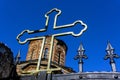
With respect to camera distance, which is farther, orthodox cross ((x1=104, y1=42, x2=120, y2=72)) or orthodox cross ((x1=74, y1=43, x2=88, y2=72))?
orthodox cross ((x1=104, y1=42, x2=120, y2=72))

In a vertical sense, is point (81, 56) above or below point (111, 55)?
below

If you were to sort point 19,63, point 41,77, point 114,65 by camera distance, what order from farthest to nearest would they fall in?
point 19,63, point 114,65, point 41,77

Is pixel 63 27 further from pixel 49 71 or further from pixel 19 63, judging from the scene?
pixel 19 63

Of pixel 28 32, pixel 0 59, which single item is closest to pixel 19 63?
pixel 0 59

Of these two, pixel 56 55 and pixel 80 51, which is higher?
pixel 56 55

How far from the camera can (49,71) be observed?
2256mm

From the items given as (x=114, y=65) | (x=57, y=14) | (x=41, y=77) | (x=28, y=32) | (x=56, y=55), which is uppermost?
(x=56, y=55)

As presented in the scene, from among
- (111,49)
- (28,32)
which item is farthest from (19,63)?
(28,32)

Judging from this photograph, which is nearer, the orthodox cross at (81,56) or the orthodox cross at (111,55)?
the orthodox cross at (81,56)

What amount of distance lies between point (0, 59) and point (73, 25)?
Answer: 5.21m

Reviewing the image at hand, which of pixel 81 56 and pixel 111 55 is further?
pixel 111 55

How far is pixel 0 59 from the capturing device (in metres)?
7.05

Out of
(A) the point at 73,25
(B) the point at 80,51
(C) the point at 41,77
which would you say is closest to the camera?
(C) the point at 41,77

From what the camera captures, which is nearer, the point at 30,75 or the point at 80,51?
the point at 30,75
